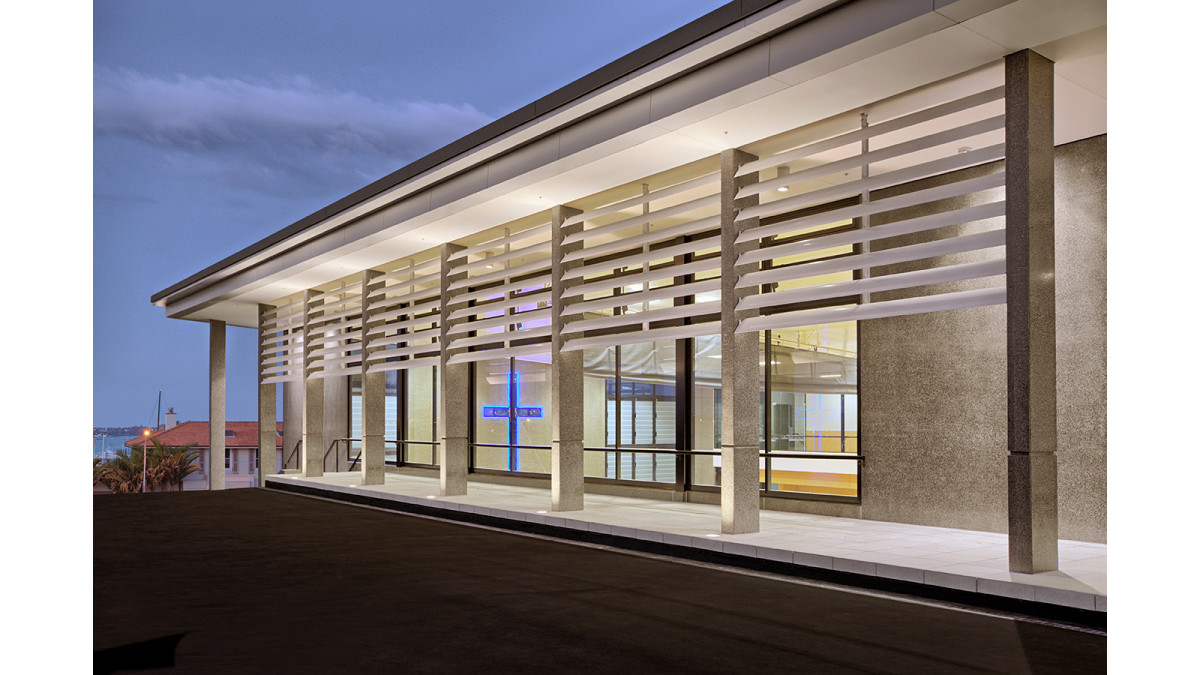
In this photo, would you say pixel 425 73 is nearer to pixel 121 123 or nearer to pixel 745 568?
pixel 121 123

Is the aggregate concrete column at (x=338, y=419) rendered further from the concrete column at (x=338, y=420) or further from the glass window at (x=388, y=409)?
the glass window at (x=388, y=409)

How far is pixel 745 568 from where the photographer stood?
28.4ft

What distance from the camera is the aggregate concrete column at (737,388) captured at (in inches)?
375

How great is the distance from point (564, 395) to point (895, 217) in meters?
4.61

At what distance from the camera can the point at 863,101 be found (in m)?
8.45

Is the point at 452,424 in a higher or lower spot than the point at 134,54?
lower

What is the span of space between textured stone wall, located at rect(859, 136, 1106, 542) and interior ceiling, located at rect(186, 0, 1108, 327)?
36.8 inches

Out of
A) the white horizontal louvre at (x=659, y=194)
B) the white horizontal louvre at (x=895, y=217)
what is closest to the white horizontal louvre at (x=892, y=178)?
the white horizontal louvre at (x=895, y=217)

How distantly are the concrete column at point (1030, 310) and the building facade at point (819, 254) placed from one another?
0.02 m

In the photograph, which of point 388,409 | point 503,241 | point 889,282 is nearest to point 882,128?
point 889,282

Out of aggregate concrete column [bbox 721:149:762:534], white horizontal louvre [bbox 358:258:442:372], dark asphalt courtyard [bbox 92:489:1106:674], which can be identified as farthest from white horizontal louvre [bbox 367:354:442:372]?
aggregate concrete column [bbox 721:149:762:534]

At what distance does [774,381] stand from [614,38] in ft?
612

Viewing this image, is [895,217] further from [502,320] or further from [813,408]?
[502,320]
